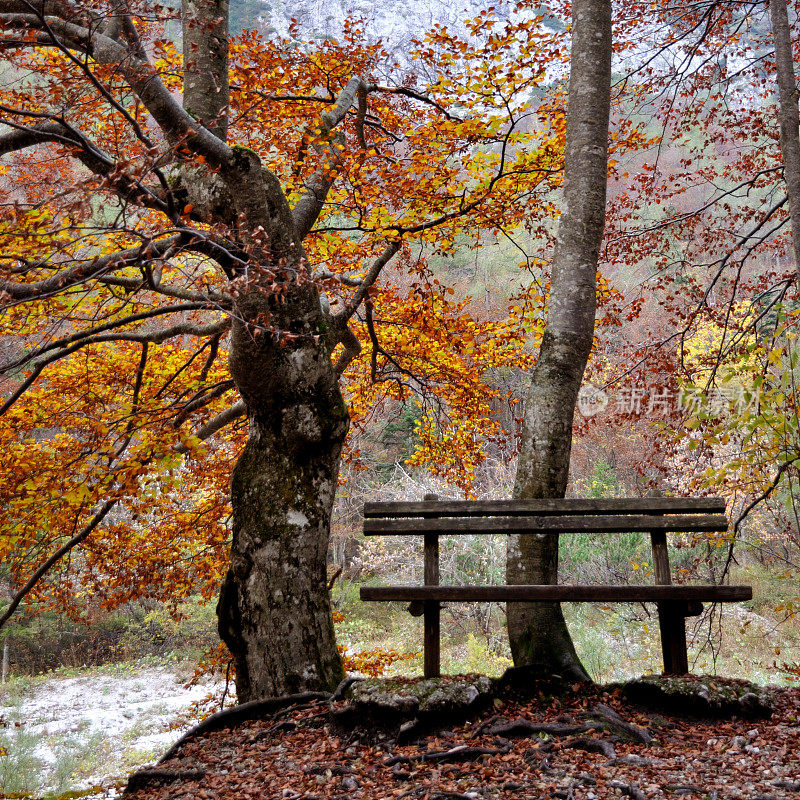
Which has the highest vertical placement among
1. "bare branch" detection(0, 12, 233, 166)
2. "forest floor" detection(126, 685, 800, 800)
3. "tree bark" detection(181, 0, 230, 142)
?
"tree bark" detection(181, 0, 230, 142)

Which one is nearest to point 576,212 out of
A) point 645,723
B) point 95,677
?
point 645,723

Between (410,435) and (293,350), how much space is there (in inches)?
681

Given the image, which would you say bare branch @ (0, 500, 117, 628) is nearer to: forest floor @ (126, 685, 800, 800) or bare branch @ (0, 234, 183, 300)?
forest floor @ (126, 685, 800, 800)

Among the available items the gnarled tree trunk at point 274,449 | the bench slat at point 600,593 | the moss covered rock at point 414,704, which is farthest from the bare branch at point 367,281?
the moss covered rock at point 414,704

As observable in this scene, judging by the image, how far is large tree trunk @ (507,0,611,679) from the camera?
3.76 m

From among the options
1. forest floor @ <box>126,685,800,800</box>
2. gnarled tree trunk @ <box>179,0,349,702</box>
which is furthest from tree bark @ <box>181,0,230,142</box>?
forest floor @ <box>126,685,800,800</box>

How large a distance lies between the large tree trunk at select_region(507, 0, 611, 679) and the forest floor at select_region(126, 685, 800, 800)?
404mm

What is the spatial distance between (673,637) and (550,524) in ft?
3.15

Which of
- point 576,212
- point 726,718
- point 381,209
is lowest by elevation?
point 726,718

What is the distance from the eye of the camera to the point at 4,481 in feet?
16.1

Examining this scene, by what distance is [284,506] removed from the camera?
4098mm

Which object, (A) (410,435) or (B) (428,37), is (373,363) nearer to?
(B) (428,37)

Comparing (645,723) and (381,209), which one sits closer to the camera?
(645,723)

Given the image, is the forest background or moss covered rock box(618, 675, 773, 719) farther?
the forest background
